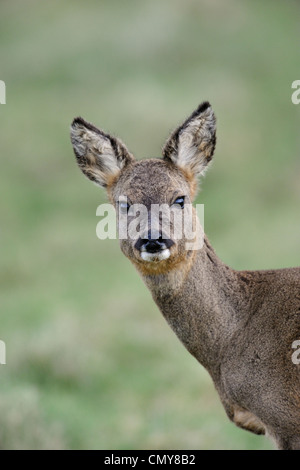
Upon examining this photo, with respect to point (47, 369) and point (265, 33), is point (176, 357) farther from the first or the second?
point (265, 33)

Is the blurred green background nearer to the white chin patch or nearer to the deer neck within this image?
the deer neck

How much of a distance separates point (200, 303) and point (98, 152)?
5.64 feet

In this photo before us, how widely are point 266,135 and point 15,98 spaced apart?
8.90m

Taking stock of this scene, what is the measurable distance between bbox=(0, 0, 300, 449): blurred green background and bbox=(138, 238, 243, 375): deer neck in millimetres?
4390

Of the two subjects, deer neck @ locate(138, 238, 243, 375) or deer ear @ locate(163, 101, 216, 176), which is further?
deer ear @ locate(163, 101, 216, 176)

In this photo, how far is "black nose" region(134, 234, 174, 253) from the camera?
26.2ft

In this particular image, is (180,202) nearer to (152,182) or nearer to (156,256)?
(152,182)

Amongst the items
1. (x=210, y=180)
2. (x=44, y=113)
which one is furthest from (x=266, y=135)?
(x=44, y=113)

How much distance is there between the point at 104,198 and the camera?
44.0ft

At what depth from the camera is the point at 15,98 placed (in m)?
33.6

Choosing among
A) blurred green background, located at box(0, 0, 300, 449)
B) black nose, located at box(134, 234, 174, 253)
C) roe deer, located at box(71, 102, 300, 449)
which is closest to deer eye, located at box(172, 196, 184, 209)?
roe deer, located at box(71, 102, 300, 449)

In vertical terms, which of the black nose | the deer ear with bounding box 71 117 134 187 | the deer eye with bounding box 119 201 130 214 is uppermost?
the deer ear with bounding box 71 117 134 187

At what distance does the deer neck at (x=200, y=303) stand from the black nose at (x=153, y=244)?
38 centimetres

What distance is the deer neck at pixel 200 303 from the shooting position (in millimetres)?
8453
